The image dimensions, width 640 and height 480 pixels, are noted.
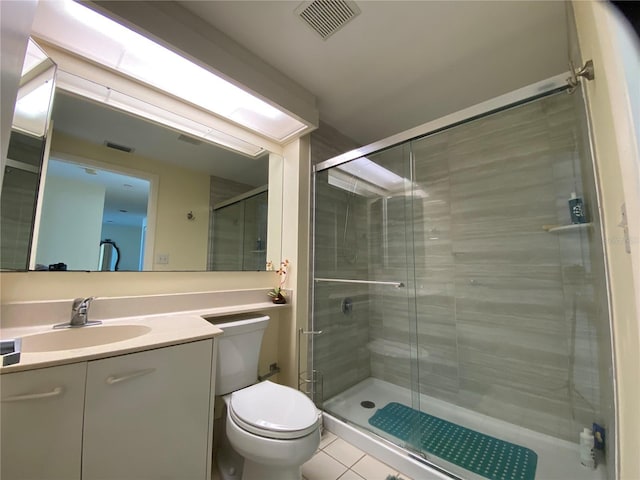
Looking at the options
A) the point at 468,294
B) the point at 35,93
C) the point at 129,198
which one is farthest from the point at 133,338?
the point at 468,294

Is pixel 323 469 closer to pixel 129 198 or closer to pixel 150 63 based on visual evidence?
pixel 129 198

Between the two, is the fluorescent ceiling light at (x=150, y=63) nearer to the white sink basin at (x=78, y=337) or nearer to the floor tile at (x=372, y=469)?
the white sink basin at (x=78, y=337)

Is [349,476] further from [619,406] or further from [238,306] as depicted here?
[619,406]

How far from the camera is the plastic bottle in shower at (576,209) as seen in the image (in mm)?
1505

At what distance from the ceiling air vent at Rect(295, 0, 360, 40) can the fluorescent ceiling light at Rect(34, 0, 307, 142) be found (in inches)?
20.0

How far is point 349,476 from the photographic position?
4.55ft

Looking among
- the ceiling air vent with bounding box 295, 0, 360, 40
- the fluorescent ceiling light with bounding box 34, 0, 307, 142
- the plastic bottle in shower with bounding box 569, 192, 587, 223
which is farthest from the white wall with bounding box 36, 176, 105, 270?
the plastic bottle in shower with bounding box 569, 192, 587, 223

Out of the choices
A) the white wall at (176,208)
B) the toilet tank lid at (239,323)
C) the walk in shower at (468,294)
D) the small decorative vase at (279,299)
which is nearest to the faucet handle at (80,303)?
the white wall at (176,208)

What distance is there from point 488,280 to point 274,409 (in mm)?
1727

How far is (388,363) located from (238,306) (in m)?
1.49

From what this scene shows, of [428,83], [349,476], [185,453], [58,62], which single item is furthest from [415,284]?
[58,62]

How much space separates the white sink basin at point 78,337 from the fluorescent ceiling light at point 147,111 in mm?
1182

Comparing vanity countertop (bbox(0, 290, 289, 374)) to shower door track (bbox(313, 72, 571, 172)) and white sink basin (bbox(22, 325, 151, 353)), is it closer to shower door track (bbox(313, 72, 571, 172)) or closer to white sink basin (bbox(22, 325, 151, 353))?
white sink basin (bbox(22, 325, 151, 353))

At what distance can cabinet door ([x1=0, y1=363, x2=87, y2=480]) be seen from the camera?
732 mm
